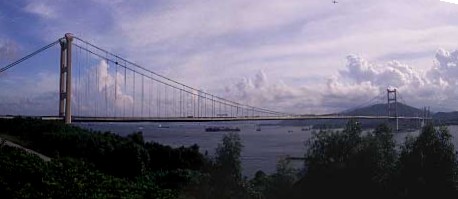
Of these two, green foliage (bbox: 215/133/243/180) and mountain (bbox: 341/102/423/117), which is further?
mountain (bbox: 341/102/423/117)

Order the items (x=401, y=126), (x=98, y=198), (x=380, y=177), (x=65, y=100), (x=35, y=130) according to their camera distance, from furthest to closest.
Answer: (x=401, y=126) → (x=65, y=100) → (x=35, y=130) → (x=380, y=177) → (x=98, y=198)

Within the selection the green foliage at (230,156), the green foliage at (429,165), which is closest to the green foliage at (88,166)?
the green foliage at (230,156)

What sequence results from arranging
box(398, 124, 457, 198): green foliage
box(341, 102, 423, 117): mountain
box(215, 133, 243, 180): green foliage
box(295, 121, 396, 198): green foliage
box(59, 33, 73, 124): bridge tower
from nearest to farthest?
1. box(398, 124, 457, 198): green foliage
2. box(295, 121, 396, 198): green foliage
3. box(215, 133, 243, 180): green foliage
4. box(59, 33, 73, 124): bridge tower
5. box(341, 102, 423, 117): mountain

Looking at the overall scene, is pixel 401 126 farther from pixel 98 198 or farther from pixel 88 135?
pixel 98 198

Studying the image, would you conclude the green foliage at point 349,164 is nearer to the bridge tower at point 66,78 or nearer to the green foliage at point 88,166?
the green foliage at point 88,166

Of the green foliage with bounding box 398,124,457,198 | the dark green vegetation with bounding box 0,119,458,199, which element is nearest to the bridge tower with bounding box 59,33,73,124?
the dark green vegetation with bounding box 0,119,458,199

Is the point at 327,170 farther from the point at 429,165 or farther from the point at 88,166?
A: the point at 88,166

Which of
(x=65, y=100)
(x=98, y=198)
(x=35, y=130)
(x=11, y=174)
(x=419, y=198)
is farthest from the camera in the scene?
(x=65, y=100)

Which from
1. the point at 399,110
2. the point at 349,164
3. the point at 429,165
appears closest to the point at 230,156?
the point at 349,164

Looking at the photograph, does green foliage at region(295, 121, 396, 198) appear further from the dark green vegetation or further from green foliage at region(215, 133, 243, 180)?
green foliage at region(215, 133, 243, 180)

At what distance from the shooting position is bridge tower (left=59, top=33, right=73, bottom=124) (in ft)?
65.9

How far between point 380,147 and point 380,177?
24.3 inches

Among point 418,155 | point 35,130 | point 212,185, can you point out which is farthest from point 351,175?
point 35,130

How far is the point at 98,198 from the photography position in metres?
6.24
